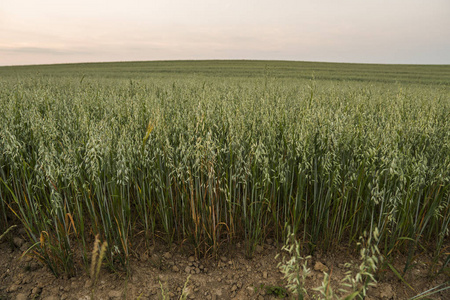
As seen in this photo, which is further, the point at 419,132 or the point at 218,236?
the point at 419,132

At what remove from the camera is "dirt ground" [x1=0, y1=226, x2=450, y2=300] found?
2078 mm

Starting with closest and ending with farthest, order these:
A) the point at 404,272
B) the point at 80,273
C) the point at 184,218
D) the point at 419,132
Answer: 1. the point at 404,272
2. the point at 80,273
3. the point at 184,218
4. the point at 419,132

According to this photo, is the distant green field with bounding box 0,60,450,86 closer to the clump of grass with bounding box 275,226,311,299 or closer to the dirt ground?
the dirt ground

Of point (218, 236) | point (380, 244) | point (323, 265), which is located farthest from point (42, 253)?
point (380, 244)

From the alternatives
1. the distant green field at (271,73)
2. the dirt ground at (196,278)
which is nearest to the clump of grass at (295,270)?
the dirt ground at (196,278)

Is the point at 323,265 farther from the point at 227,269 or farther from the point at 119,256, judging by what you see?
the point at 119,256

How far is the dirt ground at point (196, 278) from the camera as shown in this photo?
2078mm

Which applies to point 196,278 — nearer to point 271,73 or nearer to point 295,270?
point 295,270

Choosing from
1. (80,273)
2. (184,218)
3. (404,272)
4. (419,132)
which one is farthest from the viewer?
(419,132)

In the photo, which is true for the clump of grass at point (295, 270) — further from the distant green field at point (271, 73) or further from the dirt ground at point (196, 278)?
the distant green field at point (271, 73)

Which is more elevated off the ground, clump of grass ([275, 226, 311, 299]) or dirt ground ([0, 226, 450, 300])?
clump of grass ([275, 226, 311, 299])

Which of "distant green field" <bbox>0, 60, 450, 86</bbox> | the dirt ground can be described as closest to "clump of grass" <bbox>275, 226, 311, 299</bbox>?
the dirt ground

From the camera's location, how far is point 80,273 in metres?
2.24

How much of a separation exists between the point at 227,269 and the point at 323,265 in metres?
0.78
